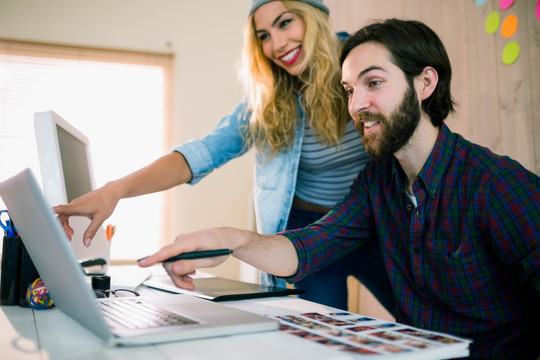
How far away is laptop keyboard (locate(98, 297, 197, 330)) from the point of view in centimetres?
60

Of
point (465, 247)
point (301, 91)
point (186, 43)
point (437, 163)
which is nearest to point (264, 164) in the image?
point (301, 91)

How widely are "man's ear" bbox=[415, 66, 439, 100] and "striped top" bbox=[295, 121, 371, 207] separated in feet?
0.97

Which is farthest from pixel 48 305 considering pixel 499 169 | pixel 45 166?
pixel 499 169

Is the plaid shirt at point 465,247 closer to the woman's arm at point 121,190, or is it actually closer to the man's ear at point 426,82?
the man's ear at point 426,82

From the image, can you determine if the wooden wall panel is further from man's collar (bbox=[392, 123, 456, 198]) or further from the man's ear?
man's collar (bbox=[392, 123, 456, 198])

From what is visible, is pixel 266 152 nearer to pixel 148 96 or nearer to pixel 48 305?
pixel 48 305

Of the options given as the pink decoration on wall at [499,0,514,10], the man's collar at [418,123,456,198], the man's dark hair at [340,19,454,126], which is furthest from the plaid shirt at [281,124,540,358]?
the pink decoration on wall at [499,0,514,10]

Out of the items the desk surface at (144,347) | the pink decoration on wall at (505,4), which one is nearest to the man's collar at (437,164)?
the desk surface at (144,347)

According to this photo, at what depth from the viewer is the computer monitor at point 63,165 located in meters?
0.94

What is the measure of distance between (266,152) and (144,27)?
2.46 metres

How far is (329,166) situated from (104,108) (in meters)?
2.47

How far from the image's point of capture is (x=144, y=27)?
3.46 meters

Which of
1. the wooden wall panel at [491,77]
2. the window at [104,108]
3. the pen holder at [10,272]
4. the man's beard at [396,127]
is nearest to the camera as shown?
the pen holder at [10,272]

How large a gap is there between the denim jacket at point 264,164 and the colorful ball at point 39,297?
1.98ft
